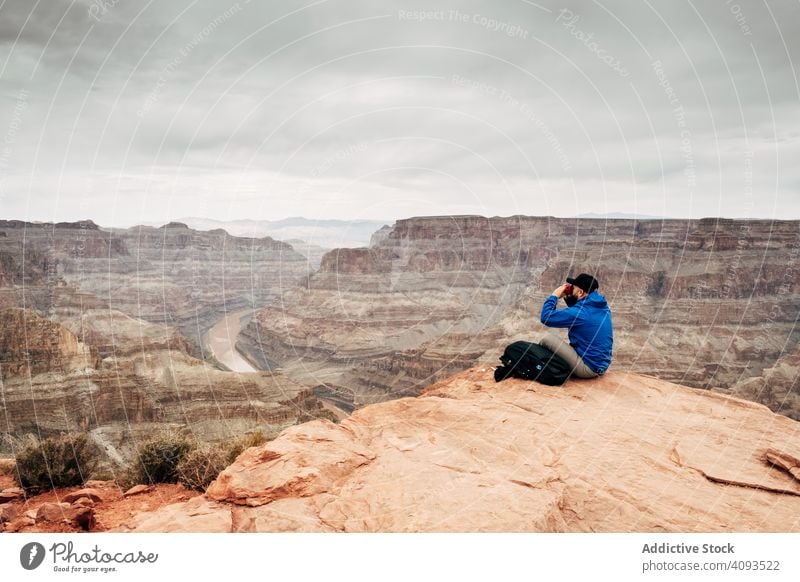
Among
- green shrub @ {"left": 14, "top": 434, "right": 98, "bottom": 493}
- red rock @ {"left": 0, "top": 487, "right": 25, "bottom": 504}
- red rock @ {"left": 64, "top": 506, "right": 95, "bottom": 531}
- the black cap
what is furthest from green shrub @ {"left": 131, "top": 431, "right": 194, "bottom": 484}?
the black cap

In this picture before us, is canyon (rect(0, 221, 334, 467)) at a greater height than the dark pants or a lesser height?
lesser

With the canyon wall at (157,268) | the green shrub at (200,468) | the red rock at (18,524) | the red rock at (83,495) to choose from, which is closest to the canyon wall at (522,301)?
the canyon wall at (157,268)

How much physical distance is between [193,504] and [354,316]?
8661 cm

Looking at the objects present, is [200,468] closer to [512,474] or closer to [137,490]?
[137,490]

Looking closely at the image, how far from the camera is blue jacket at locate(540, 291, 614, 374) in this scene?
25.5ft

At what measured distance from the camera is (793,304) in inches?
2783

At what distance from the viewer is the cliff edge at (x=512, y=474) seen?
4.75m

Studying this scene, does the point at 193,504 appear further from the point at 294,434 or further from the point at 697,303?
the point at 697,303

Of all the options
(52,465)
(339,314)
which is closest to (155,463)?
(52,465)

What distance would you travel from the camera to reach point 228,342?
95.2 m

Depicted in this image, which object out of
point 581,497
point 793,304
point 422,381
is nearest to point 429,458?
point 581,497

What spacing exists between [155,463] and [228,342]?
92.7 m

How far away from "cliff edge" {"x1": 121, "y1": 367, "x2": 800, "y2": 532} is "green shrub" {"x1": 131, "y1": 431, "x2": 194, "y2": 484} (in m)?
1.85

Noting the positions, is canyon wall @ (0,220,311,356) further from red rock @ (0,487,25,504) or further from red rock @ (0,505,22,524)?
red rock @ (0,505,22,524)
